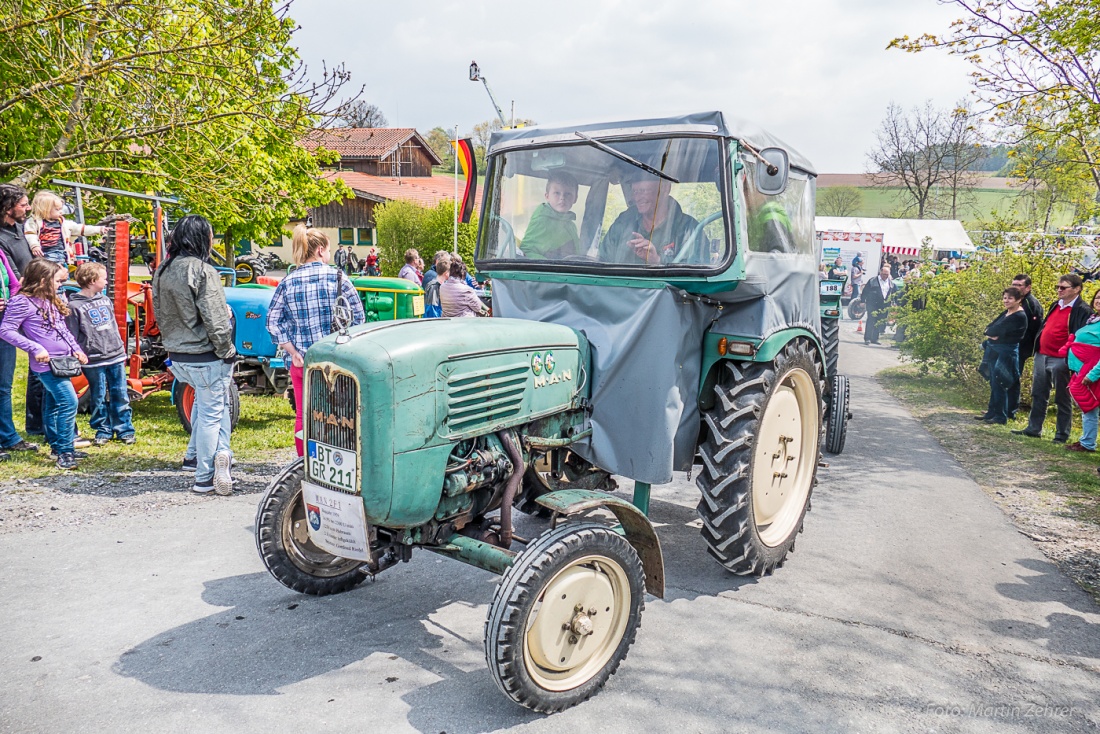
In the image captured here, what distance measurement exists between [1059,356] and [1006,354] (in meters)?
0.80

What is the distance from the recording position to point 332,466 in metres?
2.99

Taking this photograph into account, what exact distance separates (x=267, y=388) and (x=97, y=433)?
1.88 m

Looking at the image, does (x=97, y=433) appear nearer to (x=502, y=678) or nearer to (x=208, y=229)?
(x=208, y=229)

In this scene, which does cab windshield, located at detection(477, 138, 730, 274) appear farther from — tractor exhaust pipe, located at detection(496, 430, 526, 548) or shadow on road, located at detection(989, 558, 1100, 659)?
shadow on road, located at detection(989, 558, 1100, 659)

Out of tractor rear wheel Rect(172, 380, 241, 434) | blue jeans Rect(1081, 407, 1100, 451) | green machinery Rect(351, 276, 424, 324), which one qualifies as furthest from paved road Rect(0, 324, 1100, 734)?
green machinery Rect(351, 276, 424, 324)

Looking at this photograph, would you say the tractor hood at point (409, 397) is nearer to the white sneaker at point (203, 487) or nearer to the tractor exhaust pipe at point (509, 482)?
the tractor exhaust pipe at point (509, 482)

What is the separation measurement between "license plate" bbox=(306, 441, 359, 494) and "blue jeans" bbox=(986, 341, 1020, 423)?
895 cm

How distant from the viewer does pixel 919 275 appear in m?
13.5

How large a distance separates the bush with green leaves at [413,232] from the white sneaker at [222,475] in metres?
19.3

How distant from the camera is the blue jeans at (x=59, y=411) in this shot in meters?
5.83

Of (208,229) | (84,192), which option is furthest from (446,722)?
(84,192)

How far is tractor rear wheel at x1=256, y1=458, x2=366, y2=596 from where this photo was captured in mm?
3617

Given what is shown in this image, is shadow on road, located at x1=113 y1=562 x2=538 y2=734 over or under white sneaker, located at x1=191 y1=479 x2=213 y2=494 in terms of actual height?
under

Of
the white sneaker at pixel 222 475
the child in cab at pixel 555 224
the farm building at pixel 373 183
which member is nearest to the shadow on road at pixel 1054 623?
the child in cab at pixel 555 224
